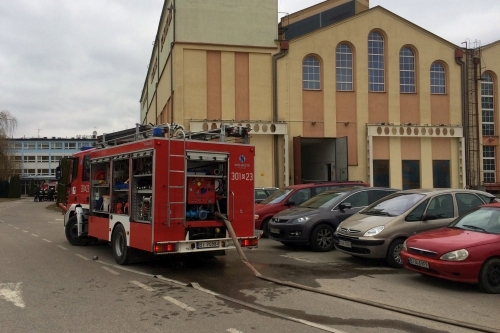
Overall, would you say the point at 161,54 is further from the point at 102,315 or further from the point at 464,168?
the point at 102,315

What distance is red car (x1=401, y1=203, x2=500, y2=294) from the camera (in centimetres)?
783

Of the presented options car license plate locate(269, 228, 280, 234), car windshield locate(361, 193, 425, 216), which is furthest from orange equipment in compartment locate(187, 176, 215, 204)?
car windshield locate(361, 193, 425, 216)

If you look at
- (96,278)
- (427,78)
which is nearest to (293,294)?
(96,278)

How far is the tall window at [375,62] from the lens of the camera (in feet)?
95.2

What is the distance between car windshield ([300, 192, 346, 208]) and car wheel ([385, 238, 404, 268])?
2.90 metres

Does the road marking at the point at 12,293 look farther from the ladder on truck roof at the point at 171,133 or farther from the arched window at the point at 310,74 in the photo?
the arched window at the point at 310,74

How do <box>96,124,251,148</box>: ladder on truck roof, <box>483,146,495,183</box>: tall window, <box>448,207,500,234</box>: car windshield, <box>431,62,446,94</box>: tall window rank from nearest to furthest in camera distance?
<box>448,207,500,234</box>: car windshield → <box>96,124,251,148</box>: ladder on truck roof → <box>431,62,446,94</box>: tall window → <box>483,146,495,183</box>: tall window

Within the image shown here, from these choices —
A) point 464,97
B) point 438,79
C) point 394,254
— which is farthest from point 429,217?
point 464,97

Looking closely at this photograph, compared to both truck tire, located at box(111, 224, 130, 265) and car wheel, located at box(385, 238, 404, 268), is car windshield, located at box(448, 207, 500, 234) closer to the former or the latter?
car wheel, located at box(385, 238, 404, 268)

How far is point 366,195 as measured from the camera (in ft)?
43.2

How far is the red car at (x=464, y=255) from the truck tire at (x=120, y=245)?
219 inches

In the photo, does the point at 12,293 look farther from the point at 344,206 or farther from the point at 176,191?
the point at 344,206

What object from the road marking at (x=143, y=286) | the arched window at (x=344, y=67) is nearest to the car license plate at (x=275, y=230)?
the road marking at (x=143, y=286)

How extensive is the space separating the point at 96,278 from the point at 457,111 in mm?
26520
